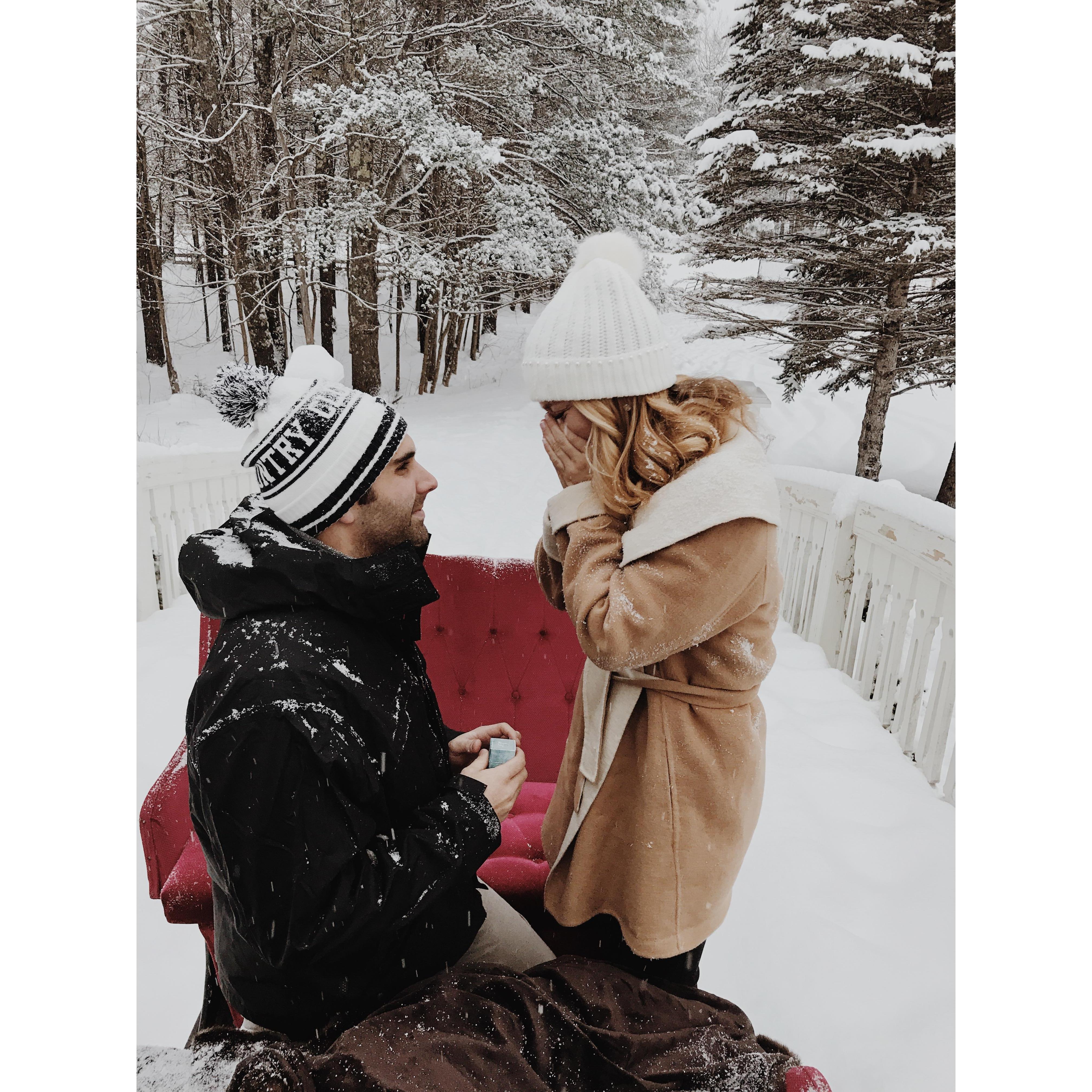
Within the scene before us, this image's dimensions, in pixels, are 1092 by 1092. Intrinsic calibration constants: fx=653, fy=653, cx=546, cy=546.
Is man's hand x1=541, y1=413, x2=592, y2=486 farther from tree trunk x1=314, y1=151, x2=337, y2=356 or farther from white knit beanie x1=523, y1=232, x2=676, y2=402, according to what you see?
tree trunk x1=314, y1=151, x2=337, y2=356

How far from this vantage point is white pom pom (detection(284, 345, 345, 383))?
157 cm

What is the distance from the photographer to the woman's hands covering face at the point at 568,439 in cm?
129

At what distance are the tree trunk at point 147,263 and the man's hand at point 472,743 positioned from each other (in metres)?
2.71

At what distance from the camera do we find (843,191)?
5.38 m

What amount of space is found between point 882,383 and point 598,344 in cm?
648

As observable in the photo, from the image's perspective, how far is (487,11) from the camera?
4.33 metres

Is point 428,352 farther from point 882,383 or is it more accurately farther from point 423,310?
point 882,383

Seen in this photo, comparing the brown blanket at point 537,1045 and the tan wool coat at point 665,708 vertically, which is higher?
the tan wool coat at point 665,708

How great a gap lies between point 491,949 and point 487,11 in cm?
530

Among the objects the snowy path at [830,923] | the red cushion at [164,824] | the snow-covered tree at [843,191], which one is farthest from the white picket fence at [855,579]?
the snow-covered tree at [843,191]

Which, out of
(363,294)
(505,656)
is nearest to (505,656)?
(505,656)

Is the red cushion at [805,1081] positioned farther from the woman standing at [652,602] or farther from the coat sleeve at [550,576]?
the coat sleeve at [550,576]
